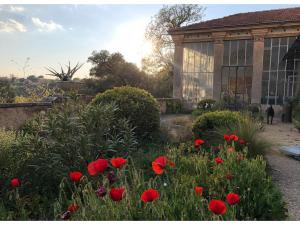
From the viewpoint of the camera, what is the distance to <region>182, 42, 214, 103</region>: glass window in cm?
2005

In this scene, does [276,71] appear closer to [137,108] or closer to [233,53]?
[233,53]

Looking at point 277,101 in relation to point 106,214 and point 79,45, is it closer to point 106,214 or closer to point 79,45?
point 79,45

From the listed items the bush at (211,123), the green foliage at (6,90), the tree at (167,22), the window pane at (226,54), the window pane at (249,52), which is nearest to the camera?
the bush at (211,123)

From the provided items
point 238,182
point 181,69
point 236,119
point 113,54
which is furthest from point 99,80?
point 238,182

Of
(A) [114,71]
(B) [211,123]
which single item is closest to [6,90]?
(B) [211,123]

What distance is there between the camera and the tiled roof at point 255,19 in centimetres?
1710

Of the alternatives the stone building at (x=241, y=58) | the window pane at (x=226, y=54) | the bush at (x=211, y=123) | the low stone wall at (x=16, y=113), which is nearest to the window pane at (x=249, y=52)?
the stone building at (x=241, y=58)

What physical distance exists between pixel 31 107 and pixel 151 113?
330cm

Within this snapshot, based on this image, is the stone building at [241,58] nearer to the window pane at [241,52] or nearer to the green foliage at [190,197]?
the window pane at [241,52]

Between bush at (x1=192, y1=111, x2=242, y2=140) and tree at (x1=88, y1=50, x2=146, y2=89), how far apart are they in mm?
18858

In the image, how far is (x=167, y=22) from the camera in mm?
26656

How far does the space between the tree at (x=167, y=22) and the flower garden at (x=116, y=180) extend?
2208cm

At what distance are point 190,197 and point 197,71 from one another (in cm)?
1862

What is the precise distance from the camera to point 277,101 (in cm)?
1777
